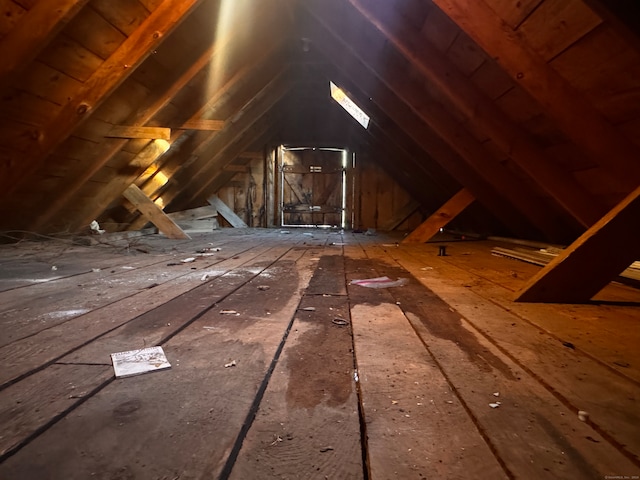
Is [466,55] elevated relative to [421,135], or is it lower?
elevated

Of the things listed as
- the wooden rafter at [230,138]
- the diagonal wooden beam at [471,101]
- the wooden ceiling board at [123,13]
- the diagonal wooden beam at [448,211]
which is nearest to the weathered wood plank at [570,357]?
the diagonal wooden beam at [471,101]

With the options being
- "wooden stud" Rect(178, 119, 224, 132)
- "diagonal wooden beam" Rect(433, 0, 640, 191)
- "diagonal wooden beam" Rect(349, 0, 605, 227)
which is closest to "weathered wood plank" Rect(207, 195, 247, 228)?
"wooden stud" Rect(178, 119, 224, 132)

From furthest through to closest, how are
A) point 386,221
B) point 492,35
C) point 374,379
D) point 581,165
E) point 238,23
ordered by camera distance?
point 386,221 < point 238,23 < point 581,165 < point 492,35 < point 374,379

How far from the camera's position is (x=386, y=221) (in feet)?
27.3

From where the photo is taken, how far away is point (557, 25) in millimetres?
1664

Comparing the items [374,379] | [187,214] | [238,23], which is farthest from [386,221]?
[374,379]

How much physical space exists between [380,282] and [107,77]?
2262 millimetres

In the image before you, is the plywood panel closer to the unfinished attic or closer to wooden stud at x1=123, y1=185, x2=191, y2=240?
the unfinished attic

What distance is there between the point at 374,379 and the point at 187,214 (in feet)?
21.6

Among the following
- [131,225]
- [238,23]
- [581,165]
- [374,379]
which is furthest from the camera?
[131,225]

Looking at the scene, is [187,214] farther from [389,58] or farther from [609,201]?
[609,201]

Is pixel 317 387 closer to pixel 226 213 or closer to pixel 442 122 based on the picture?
pixel 442 122

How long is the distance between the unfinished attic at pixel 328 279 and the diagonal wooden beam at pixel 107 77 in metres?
0.01

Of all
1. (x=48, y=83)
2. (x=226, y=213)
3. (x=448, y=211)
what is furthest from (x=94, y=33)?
(x=226, y=213)
